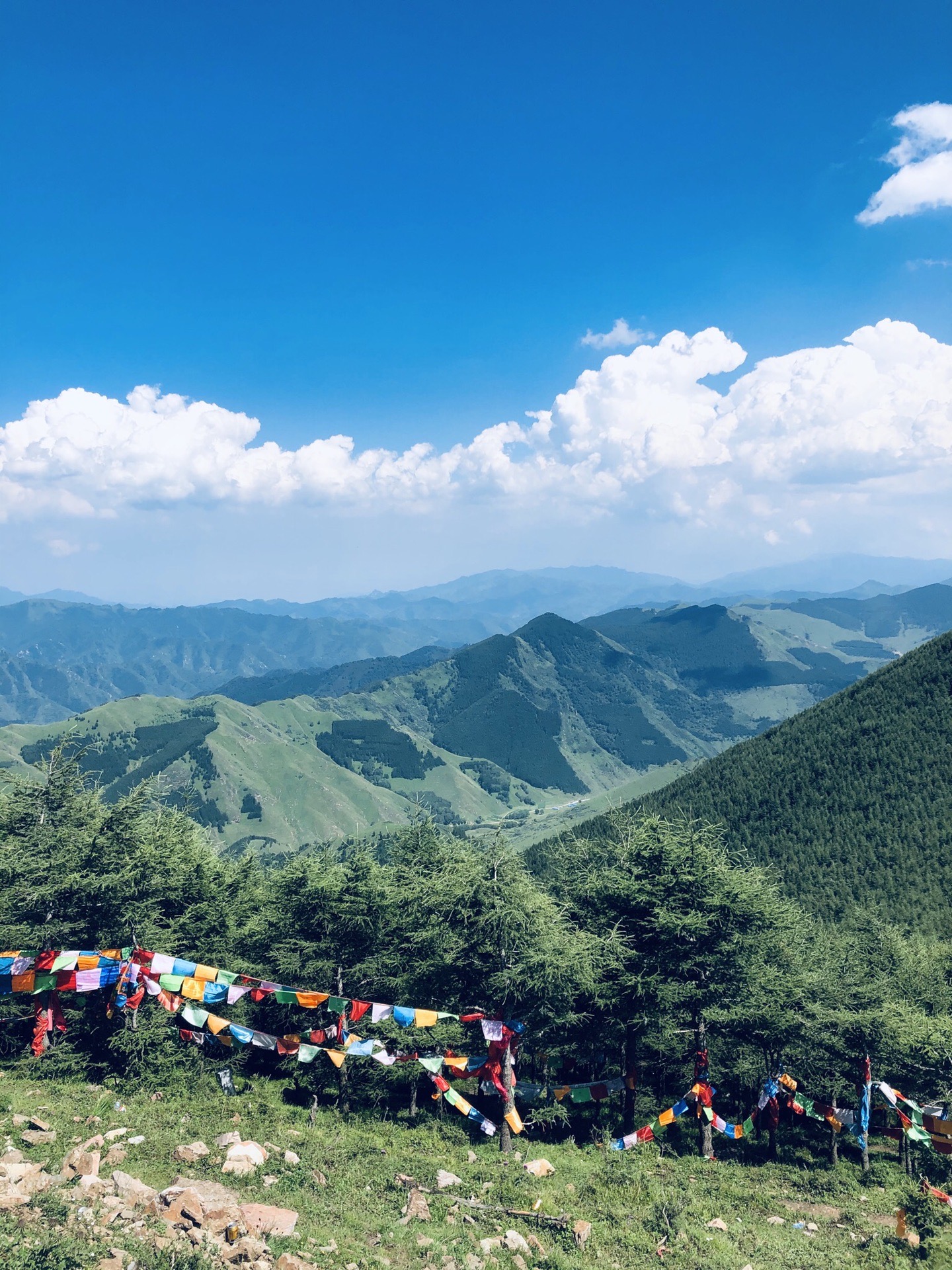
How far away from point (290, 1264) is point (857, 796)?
442 feet

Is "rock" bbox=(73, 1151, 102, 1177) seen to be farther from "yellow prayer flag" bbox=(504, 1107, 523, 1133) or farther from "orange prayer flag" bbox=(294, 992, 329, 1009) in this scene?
"yellow prayer flag" bbox=(504, 1107, 523, 1133)

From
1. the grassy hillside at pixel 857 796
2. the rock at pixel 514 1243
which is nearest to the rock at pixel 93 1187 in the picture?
the rock at pixel 514 1243

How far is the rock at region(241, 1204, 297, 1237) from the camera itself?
19.9 metres

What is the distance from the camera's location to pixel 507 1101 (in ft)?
103

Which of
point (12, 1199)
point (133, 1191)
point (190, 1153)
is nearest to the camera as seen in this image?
point (12, 1199)

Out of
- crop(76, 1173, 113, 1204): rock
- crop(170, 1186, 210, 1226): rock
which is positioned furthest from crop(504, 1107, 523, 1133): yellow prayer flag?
crop(76, 1173, 113, 1204): rock

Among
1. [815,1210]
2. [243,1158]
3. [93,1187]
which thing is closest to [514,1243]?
[243,1158]

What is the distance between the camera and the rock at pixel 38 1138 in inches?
922

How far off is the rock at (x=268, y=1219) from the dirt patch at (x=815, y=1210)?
65.9 ft

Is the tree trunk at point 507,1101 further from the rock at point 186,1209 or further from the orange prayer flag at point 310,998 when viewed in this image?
the rock at point 186,1209

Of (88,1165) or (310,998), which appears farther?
(310,998)

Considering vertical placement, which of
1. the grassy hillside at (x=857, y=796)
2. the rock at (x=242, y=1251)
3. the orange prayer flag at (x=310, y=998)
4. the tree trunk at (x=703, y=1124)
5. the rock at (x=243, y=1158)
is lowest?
the grassy hillside at (x=857, y=796)

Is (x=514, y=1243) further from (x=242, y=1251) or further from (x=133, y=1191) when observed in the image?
(x=133, y=1191)

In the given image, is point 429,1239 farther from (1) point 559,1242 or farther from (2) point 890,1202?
(2) point 890,1202
